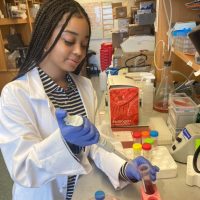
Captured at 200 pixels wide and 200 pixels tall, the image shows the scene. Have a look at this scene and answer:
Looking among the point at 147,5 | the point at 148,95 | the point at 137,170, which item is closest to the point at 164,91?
the point at 148,95

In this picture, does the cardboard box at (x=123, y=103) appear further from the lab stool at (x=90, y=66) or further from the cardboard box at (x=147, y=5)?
the lab stool at (x=90, y=66)

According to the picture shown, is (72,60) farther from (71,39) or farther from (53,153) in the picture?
(53,153)

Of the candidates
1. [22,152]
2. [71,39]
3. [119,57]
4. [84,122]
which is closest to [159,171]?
[84,122]

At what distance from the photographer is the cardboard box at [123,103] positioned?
1.20 metres

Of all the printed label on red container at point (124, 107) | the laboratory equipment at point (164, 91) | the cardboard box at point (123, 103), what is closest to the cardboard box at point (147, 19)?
the laboratory equipment at point (164, 91)

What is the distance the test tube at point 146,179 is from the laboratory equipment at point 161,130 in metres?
0.35

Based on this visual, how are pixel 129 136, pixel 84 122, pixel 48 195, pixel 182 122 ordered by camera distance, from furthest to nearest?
pixel 129 136 < pixel 182 122 < pixel 48 195 < pixel 84 122

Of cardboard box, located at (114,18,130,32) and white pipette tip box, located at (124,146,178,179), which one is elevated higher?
cardboard box, located at (114,18,130,32)

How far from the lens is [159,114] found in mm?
1411

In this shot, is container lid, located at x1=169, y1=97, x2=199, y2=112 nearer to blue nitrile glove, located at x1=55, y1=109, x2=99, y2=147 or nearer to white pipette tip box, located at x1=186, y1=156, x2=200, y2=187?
white pipette tip box, located at x1=186, y1=156, x2=200, y2=187

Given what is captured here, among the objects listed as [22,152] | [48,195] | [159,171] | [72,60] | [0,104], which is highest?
[72,60]

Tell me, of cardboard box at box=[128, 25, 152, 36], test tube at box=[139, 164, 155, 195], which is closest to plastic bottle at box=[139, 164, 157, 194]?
test tube at box=[139, 164, 155, 195]

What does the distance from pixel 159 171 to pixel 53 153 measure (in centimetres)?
43

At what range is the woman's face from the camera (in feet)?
2.68
